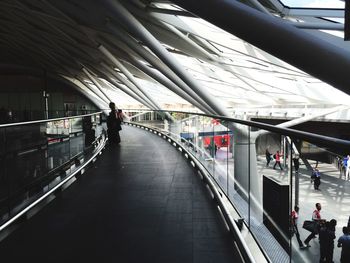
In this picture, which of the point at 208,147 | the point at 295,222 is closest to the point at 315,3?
the point at 208,147

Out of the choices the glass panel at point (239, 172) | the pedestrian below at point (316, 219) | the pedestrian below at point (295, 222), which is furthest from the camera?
the glass panel at point (239, 172)

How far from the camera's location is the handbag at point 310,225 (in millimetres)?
1973

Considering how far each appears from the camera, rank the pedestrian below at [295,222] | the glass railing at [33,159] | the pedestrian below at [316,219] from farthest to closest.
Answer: the glass railing at [33,159] < the pedestrian below at [295,222] < the pedestrian below at [316,219]

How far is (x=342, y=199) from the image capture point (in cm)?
168

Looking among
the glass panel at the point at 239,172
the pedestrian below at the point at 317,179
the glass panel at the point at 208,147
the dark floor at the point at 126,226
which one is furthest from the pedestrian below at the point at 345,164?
the glass panel at the point at 208,147

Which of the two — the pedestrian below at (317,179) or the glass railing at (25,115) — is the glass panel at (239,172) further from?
the glass railing at (25,115)

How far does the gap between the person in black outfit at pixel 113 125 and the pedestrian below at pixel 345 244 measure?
33.6 ft

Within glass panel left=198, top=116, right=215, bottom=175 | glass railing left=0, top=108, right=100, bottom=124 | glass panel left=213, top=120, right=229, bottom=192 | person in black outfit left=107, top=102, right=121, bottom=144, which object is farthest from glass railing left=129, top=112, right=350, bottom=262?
glass railing left=0, top=108, right=100, bottom=124

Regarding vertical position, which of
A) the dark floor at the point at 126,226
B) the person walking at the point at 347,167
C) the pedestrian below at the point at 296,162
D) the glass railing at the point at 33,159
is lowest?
the dark floor at the point at 126,226

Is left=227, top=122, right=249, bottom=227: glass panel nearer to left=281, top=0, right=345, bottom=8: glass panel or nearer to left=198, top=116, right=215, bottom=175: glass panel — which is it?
left=198, top=116, right=215, bottom=175: glass panel

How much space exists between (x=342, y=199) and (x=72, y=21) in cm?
1501

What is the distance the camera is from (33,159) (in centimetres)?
508

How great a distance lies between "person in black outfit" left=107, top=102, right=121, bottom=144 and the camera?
38.2 feet

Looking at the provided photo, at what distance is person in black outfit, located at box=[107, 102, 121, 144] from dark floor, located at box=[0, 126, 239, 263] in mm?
5416
